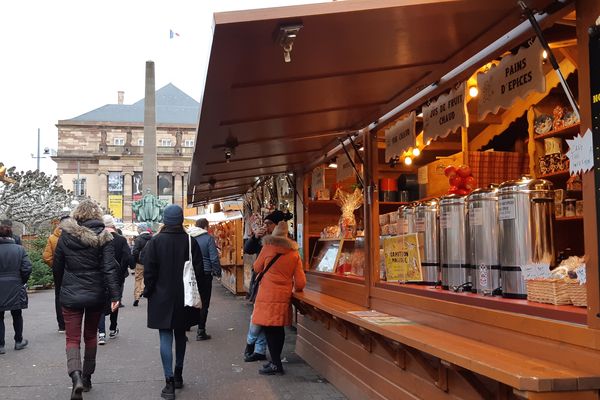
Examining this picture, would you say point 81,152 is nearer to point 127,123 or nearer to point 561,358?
point 127,123

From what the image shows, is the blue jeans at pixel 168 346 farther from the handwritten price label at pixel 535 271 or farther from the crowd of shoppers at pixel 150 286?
the handwritten price label at pixel 535 271

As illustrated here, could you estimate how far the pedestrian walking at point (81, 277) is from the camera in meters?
5.58

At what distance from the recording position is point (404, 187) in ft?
26.2

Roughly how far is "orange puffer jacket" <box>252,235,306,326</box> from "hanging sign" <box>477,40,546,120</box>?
338cm

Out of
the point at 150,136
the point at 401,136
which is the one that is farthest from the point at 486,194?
the point at 150,136

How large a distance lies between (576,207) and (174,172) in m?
75.9

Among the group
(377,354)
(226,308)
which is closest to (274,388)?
(377,354)

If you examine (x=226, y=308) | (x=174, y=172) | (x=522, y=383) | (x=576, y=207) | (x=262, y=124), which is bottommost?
(x=226, y=308)

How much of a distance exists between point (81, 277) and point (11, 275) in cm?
282

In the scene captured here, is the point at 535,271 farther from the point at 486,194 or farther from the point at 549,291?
the point at 486,194

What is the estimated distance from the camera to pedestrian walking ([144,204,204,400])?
5762 millimetres

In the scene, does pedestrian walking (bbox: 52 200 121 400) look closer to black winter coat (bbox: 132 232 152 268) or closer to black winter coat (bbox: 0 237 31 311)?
black winter coat (bbox: 0 237 31 311)

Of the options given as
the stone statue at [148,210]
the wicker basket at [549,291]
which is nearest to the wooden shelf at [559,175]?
the wicker basket at [549,291]

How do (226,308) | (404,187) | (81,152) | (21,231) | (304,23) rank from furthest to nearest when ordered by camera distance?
(81,152) → (21,231) → (226,308) → (404,187) → (304,23)
